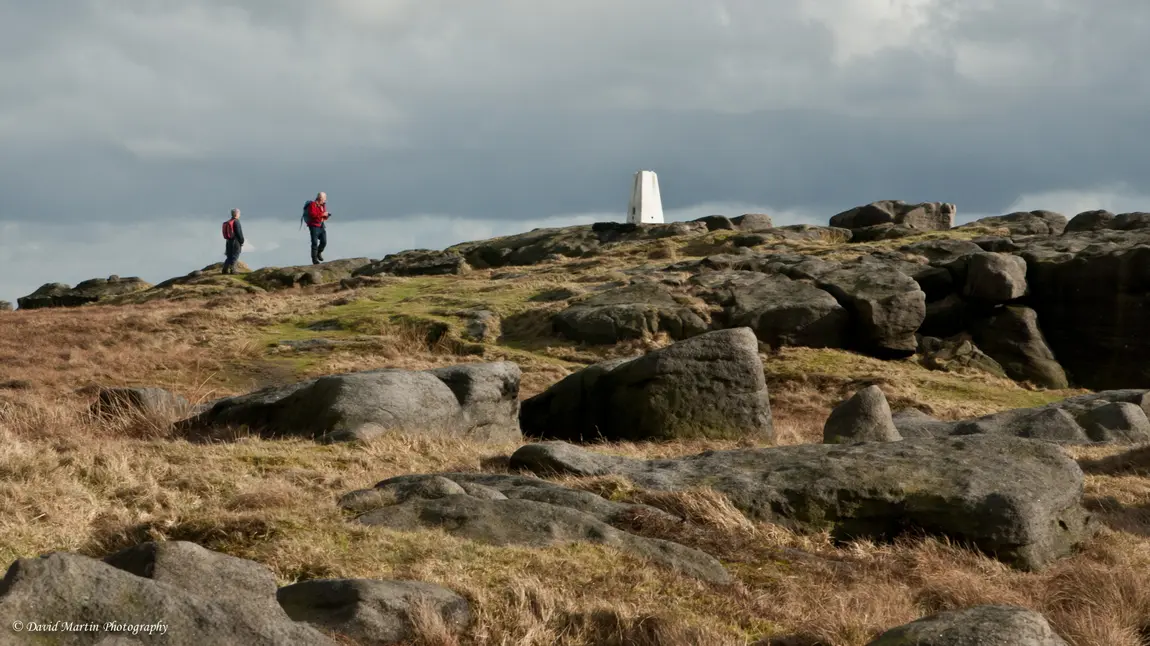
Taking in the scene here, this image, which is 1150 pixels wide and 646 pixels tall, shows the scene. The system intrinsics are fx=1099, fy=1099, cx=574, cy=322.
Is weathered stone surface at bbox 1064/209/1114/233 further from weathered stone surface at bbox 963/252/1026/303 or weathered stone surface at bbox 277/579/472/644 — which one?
weathered stone surface at bbox 277/579/472/644

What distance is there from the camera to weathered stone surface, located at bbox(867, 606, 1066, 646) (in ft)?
22.3

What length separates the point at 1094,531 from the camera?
517 inches

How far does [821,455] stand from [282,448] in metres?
7.10

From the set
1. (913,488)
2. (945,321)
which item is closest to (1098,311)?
(945,321)

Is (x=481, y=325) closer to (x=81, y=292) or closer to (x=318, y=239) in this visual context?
(x=318, y=239)

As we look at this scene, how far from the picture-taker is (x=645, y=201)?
242ft

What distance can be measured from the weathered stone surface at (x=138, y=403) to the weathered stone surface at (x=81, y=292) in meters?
42.3

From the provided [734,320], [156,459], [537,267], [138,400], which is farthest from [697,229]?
[156,459]

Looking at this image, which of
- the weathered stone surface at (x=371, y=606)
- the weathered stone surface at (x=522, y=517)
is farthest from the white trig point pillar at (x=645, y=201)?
the weathered stone surface at (x=371, y=606)

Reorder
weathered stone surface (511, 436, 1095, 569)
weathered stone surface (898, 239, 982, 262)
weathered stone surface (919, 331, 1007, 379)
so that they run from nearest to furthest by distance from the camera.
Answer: weathered stone surface (511, 436, 1095, 569) → weathered stone surface (919, 331, 1007, 379) → weathered stone surface (898, 239, 982, 262)

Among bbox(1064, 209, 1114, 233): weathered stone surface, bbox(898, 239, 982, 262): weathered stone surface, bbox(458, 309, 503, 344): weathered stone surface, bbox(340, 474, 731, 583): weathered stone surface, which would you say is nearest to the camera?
bbox(340, 474, 731, 583): weathered stone surface

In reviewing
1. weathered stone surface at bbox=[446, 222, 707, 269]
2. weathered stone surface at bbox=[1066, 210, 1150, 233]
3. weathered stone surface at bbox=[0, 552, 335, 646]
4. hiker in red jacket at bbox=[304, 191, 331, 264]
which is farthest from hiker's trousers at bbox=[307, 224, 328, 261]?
weathered stone surface at bbox=[0, 552, 335, 646]

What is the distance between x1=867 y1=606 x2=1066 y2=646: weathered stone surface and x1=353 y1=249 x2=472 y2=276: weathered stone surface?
47850 mm

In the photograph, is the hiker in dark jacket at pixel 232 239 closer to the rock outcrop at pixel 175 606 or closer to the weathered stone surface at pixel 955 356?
the weathered stone surface at pixel 955 356
